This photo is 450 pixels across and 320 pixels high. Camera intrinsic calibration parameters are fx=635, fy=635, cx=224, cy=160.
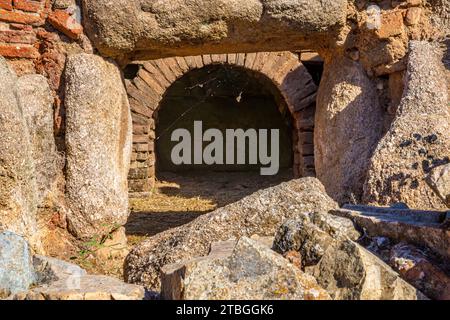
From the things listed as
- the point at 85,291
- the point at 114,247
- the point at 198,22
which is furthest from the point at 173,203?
the point at 85,291

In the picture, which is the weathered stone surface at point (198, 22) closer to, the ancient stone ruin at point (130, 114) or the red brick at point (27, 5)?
the ancient stone ruin at point (130, 114)

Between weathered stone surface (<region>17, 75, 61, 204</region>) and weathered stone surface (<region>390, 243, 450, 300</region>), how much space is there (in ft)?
7.86

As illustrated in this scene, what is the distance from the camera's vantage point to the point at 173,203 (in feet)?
25.0

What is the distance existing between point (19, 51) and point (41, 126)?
52 cm

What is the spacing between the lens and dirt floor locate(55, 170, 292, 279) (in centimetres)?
381

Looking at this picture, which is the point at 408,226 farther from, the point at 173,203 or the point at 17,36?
the point at 173,203

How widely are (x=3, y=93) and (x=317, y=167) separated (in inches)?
86.8

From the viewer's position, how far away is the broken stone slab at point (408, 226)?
203cm

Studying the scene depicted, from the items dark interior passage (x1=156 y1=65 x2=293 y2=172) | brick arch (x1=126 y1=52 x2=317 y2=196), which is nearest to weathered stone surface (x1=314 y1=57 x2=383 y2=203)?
brick arch (x1=126 y1=52 x2=317 y2=196)

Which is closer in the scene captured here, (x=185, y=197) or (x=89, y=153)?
(x=89, y=153)

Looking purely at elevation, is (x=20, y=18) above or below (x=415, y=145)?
above

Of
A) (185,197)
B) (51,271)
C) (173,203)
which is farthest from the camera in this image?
(185,197)

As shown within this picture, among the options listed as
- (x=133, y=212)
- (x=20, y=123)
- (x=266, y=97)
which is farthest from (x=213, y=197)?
(x=20, y=123)
